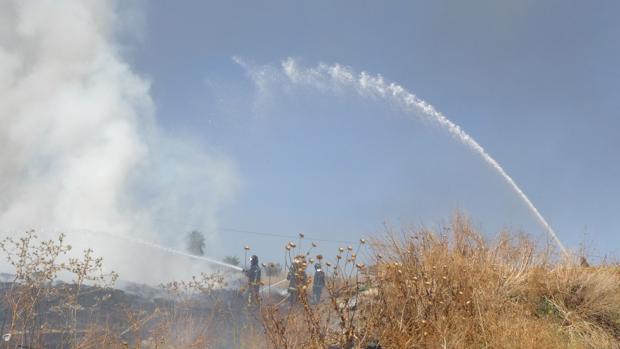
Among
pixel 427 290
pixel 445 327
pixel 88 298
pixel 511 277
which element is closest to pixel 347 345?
pixel 445 327

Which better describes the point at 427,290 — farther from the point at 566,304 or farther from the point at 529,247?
the point at 529,247

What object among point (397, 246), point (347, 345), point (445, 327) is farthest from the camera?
point (397, 246)

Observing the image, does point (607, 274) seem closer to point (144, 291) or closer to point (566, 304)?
point (566, 304)

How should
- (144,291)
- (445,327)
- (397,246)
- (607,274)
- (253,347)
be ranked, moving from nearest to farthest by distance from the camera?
(445,327) → (253,347) → (397,246) → (607,274) → (144,291)

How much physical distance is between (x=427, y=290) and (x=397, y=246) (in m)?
1.70

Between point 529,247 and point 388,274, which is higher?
point 529,247

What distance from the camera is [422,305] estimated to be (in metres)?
5.90

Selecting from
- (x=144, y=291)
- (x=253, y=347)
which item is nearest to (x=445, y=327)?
(x=253, y=347)

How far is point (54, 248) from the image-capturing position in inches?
233

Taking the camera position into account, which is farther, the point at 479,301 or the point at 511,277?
the point at 511,277

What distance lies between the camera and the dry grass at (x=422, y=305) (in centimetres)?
510

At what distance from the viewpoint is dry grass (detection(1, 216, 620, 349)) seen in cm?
510

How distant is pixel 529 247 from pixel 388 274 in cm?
412

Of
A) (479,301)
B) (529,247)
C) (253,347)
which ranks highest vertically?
(529,247)
